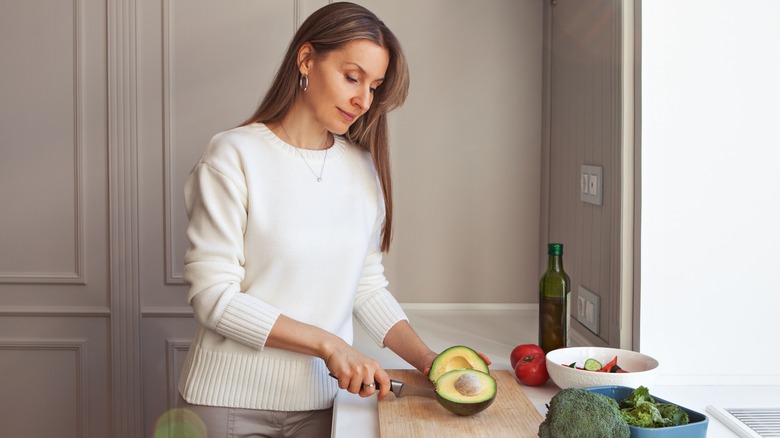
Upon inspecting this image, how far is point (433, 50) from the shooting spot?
8.32 feet

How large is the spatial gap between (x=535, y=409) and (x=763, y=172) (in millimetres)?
627

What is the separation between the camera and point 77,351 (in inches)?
105

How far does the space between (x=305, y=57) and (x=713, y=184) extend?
0.78 m

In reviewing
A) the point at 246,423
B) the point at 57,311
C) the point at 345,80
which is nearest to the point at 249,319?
the point at 246,423

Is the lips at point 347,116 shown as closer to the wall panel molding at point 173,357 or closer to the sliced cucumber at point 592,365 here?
the sliced cucumber at point 592,365

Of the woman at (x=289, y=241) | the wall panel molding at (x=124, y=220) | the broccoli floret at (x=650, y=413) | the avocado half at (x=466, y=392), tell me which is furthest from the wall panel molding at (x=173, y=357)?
the broccoli floret at (x=650, y=413)

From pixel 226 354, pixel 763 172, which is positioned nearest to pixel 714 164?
pixel 763 172

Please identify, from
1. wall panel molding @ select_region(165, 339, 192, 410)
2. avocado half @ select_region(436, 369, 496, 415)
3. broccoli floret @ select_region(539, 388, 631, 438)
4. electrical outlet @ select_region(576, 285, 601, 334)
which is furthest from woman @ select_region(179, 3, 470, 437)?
wall panel molding @ select_region(165, 339, 192, 410)

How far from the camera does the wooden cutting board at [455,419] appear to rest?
4.15ft

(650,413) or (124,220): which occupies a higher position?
(124,220)

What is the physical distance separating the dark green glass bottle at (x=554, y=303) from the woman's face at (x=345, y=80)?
477 mm

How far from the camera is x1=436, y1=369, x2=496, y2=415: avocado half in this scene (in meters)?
1.30

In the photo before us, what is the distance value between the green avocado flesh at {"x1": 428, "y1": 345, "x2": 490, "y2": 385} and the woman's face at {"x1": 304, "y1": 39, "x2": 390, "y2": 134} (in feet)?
1.45

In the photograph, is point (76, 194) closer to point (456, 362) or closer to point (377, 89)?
point (377, 89)
